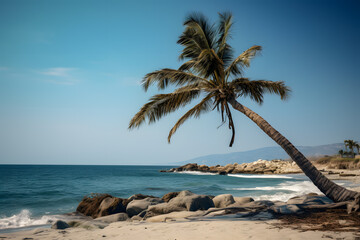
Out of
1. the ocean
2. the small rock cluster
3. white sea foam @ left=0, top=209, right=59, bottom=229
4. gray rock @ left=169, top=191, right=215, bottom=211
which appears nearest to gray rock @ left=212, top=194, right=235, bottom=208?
the small rock cluster

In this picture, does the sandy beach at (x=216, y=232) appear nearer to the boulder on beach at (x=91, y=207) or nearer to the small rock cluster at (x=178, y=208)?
the small rock cluster at (x=178, y=208)

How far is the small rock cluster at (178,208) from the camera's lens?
7680 mm

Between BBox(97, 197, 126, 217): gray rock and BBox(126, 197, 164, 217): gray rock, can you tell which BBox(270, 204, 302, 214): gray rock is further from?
BBox(97, 197, 126, 217): gray rock

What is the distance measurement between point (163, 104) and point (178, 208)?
4336 millimetres

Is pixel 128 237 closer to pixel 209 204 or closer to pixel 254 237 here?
pixel 254 237

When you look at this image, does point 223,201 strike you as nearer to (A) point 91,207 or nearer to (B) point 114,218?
(B) point 114,218

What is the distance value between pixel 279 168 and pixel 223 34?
5705cm


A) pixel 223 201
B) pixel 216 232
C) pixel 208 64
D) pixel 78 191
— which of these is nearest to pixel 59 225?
pixel 216 232

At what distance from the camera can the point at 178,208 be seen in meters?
10.1

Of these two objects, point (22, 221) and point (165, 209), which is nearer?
point (165, 209)

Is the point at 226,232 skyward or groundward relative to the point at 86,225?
skyward

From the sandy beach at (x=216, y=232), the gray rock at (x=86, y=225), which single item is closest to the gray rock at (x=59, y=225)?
the gray rock at (x=86, y=225)

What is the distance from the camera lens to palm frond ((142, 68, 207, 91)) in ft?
33.1

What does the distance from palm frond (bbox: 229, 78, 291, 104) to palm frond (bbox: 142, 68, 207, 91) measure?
145 centimetres
